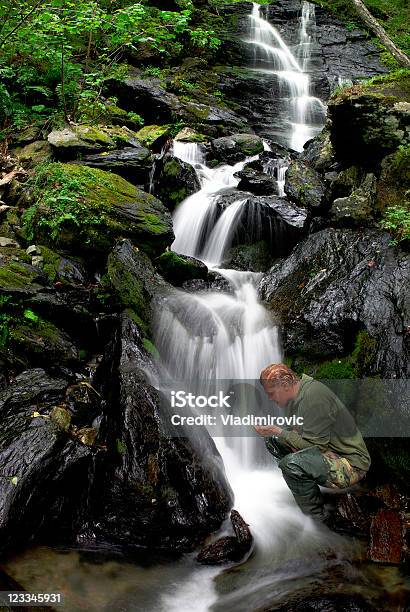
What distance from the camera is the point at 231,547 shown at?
13.1 feet

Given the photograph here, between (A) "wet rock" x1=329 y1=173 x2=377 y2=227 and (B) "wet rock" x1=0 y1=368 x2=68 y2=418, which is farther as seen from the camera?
(A) "wet rock" x1=329 y1=173 x2=377 y2=227

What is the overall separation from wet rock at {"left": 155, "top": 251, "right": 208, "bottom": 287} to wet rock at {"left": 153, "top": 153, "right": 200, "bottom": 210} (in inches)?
101

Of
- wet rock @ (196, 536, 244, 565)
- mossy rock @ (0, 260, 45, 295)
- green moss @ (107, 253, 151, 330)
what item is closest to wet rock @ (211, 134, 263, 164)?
green moss @ (107, 253, 151, 330)

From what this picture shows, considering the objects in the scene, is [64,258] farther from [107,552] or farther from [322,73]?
[322,73]

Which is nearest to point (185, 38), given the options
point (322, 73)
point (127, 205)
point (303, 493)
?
point (322, 73)

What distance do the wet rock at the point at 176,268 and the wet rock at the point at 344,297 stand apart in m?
1.25

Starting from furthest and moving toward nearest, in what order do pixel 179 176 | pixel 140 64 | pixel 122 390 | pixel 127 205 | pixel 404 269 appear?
pixel 140 64
pixel 179 176
pixel 127 205
pixel 404 269
pixel 122 390

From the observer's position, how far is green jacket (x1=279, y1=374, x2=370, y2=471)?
4.05m

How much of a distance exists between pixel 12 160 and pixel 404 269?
757 cm

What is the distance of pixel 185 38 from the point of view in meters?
19.1

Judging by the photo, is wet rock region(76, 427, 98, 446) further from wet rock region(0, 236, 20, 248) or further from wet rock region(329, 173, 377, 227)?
wet rock region(329, 173, 377, 227)

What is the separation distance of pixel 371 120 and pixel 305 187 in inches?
62.3

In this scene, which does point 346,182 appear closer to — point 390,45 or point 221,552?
point 390,45

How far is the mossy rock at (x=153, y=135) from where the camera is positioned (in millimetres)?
11414
